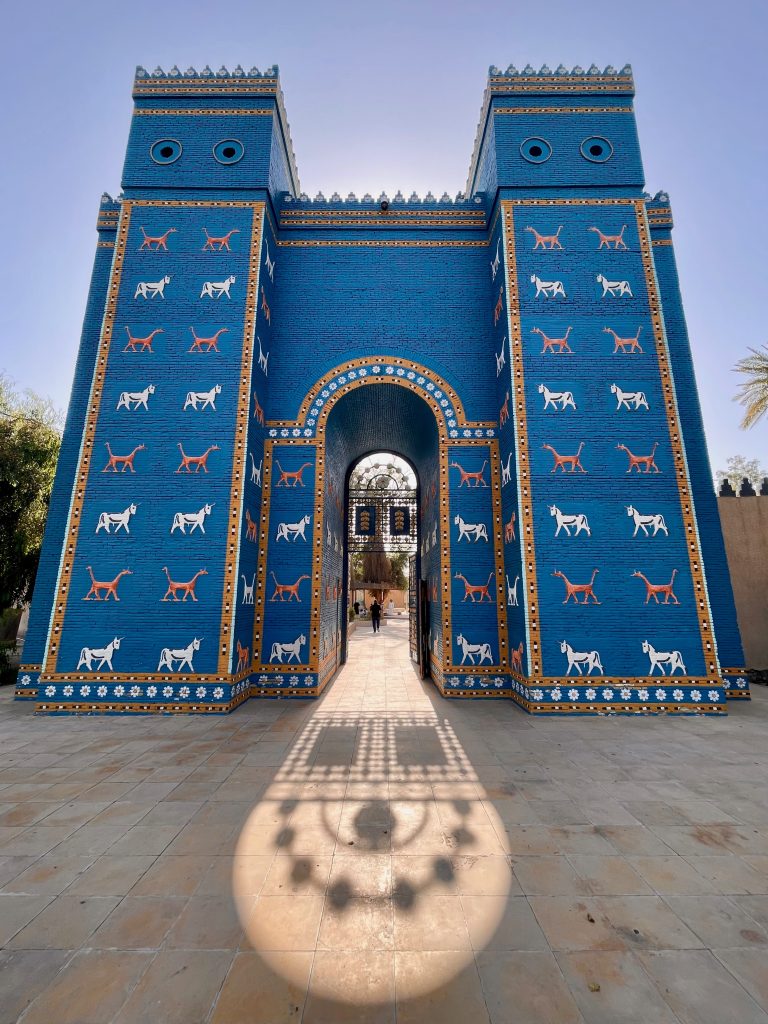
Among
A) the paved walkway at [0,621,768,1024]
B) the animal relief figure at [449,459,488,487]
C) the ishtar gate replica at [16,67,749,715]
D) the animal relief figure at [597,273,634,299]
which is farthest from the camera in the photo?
the animal relief figure at [449,459,488,487]

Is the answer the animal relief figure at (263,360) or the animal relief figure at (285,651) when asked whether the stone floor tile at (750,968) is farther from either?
the animal relief figure at (263,360)

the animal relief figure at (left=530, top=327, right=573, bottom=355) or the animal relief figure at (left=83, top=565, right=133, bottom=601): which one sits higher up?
the animal relief figure at (left=530, top=327, right=573, bottom=355)

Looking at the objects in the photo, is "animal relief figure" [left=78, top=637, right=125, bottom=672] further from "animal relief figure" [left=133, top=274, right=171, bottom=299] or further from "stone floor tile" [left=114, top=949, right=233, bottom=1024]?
"animal relief figure" [left=133, top=274, right=171, bottom=299]

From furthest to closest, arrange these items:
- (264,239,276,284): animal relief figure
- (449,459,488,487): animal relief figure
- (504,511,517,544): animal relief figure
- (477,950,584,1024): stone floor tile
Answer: (264,239,276,284): animal relief figure, (449,459,488,487): animal relief figure, (504,511,517,544): animal relief figure, (477,950,584,1024): stone floor tile

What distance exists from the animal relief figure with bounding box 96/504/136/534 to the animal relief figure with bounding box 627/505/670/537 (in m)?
9.39

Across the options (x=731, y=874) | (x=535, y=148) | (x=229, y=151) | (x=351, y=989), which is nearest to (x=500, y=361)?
(x=535, y=148)

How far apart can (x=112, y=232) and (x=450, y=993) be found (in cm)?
1356

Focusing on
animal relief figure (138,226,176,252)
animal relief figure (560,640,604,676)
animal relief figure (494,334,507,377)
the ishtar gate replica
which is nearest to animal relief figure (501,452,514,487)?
the ishtar gate replica

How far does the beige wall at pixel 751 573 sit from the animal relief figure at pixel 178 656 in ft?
40.7

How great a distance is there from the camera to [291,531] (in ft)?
29.8

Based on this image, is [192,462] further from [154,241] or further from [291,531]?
[154,241]

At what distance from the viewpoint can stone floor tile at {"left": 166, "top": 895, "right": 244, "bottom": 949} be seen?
248 centimetres

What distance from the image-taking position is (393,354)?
9727 millimetres

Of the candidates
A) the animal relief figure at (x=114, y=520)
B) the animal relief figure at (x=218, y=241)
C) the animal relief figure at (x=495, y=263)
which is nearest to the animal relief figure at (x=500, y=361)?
the animal relief figure at (x=495, y=263)
